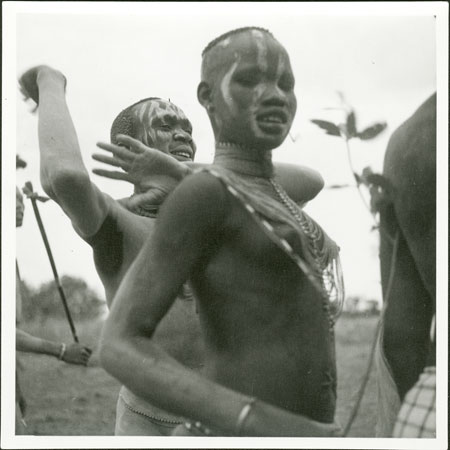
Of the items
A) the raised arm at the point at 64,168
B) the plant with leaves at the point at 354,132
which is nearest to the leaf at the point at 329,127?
the plant with leaves at the point at 354,132

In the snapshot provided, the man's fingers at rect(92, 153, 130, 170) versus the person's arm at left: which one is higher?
the man's fingers at rect(92, 153, 130, 170)

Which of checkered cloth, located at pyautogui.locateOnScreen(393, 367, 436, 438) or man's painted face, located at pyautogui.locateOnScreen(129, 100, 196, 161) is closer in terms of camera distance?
checkered cloth, located at pyautogui.locateOnScreen(393, 367, 436, 438)

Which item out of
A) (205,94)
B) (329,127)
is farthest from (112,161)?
(329,127)

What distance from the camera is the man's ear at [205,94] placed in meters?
2.21

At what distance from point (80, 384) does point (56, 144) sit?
0.79 m

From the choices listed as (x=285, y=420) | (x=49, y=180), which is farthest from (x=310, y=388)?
(x=49, y=180)

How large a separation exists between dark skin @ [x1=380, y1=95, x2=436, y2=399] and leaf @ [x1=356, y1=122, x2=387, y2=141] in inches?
3.1

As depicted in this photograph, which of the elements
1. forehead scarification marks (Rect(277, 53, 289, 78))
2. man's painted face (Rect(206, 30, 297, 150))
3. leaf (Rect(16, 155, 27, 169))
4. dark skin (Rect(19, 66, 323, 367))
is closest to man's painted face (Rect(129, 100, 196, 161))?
dark skin (Rect(19, 66, 323, 367))

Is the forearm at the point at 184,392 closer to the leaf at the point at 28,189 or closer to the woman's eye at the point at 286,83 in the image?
the woman's eye at the point at 286,83

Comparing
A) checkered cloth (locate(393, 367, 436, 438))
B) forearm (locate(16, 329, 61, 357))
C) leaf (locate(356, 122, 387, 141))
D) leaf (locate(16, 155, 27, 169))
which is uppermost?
leaf (locate(356, 122, 387, 141))

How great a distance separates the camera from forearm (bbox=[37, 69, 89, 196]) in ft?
7.82

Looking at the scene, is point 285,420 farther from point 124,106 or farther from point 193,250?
point 124,106

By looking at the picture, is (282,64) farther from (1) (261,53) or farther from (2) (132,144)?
(2) (132,144)

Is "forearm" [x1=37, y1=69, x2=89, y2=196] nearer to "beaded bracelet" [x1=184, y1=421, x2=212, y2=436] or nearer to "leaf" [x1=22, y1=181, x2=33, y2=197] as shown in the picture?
"leaf" [x1=22, y1=181, x2=33, y2=197]
